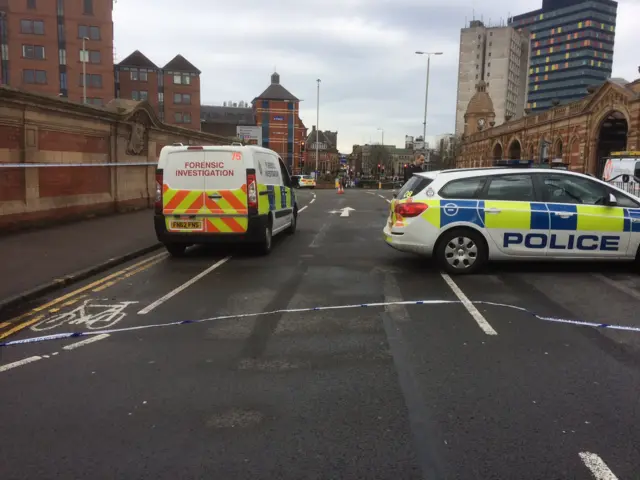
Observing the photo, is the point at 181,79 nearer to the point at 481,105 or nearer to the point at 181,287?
the point at 481,105

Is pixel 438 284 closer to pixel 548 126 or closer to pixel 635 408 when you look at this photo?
pixel 635 408

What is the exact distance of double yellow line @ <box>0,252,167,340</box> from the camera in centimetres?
580

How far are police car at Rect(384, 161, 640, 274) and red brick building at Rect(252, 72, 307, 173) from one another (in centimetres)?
11094

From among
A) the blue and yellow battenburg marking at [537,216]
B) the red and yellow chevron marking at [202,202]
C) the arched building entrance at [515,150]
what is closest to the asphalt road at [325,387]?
the blue and yellow battenburg marking at [537,216]

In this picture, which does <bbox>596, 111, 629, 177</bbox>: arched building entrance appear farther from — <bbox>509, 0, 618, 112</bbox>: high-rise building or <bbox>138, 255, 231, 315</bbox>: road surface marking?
<bbox>509, 0, 618, 112</bbox>: high-rise building

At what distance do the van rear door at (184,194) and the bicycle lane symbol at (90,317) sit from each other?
306cm

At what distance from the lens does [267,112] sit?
11900 cm

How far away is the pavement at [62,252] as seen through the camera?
723 centimetres

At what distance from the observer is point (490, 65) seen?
14925 cm

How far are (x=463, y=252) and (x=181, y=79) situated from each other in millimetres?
86551

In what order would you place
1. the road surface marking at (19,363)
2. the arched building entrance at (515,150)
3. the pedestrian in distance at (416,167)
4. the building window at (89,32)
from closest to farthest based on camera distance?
the road surface marking at (19,363)
the pedestrian in distance at (416,167)
the arched building entrance at (515,150)
the building window at (89,32)

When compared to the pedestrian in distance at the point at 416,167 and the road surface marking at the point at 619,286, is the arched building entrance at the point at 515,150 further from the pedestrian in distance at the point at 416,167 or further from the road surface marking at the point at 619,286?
the road surface marking at the point at 619,286

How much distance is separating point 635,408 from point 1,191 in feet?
40.5

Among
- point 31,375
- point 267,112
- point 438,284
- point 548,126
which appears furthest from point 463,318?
point 267,112
